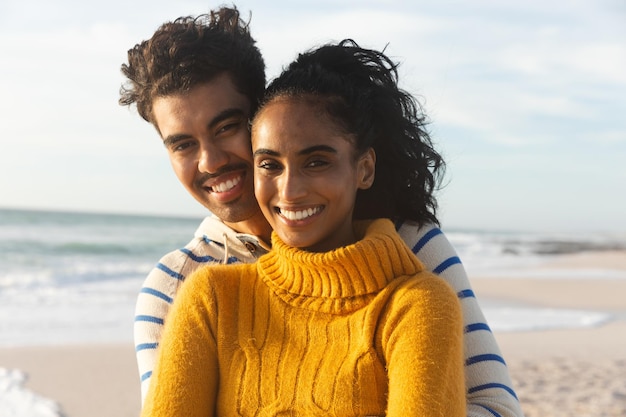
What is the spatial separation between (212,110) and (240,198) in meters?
0.31

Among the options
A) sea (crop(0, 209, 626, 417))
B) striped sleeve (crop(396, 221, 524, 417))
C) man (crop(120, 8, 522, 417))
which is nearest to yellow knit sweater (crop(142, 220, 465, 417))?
striped sleeve (crop(396, 221, 524, 417))

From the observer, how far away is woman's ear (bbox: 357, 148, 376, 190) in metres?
2.42

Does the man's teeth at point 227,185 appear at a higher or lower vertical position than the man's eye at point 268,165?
higher

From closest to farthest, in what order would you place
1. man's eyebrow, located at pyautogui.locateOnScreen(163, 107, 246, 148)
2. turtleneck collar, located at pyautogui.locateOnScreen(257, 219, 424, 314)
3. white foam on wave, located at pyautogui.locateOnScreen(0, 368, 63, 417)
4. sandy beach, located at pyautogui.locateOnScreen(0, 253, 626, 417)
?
turtleneck collar, located at pyautogui.locateOnScreen(257, 219, 424, 314)
man's eyebrow, located at pyautogui.locateOnScreen(163, 107, 246, 148)
white foam on wave, located at pyautogui.locateOnScreen(0, 368, 63, 417)
sandy beach, located at pyautogui.locateOnScreen(0, 253, 626, 417)

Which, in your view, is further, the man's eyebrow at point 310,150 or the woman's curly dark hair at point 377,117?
the woman's curly dark hair at point 377,117

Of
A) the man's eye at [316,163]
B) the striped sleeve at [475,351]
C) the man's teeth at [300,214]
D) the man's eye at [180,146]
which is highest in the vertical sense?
the man's eye at [180,146]

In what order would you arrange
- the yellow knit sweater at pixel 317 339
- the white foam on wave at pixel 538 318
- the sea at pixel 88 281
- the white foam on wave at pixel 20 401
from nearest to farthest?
the yellow knit sweater at pixel 317 339
the white foam on wave at pixel 20 401
the sea at pixel 88 281
the white foam on wave at pixel 538 318

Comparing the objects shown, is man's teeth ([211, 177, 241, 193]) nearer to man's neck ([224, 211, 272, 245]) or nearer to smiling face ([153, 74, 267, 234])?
smiling face ([153, 74, 267, 234])

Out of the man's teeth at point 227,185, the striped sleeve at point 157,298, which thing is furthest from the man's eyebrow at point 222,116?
the striped sleeve at point 157,298

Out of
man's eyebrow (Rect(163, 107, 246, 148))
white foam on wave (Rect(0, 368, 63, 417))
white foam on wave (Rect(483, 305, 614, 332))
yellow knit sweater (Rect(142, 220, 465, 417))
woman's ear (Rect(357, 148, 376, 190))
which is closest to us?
yellow knit sweater (Rect(142, 220, 465, 417))

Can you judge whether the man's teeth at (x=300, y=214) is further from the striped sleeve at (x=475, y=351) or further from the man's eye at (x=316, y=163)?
the striped sleeve at (x=475, y=351)

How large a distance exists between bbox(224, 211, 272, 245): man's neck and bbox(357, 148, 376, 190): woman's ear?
49 centimetres

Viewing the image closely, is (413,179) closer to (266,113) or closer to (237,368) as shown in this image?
(266,113)

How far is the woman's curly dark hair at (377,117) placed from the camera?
236cm
